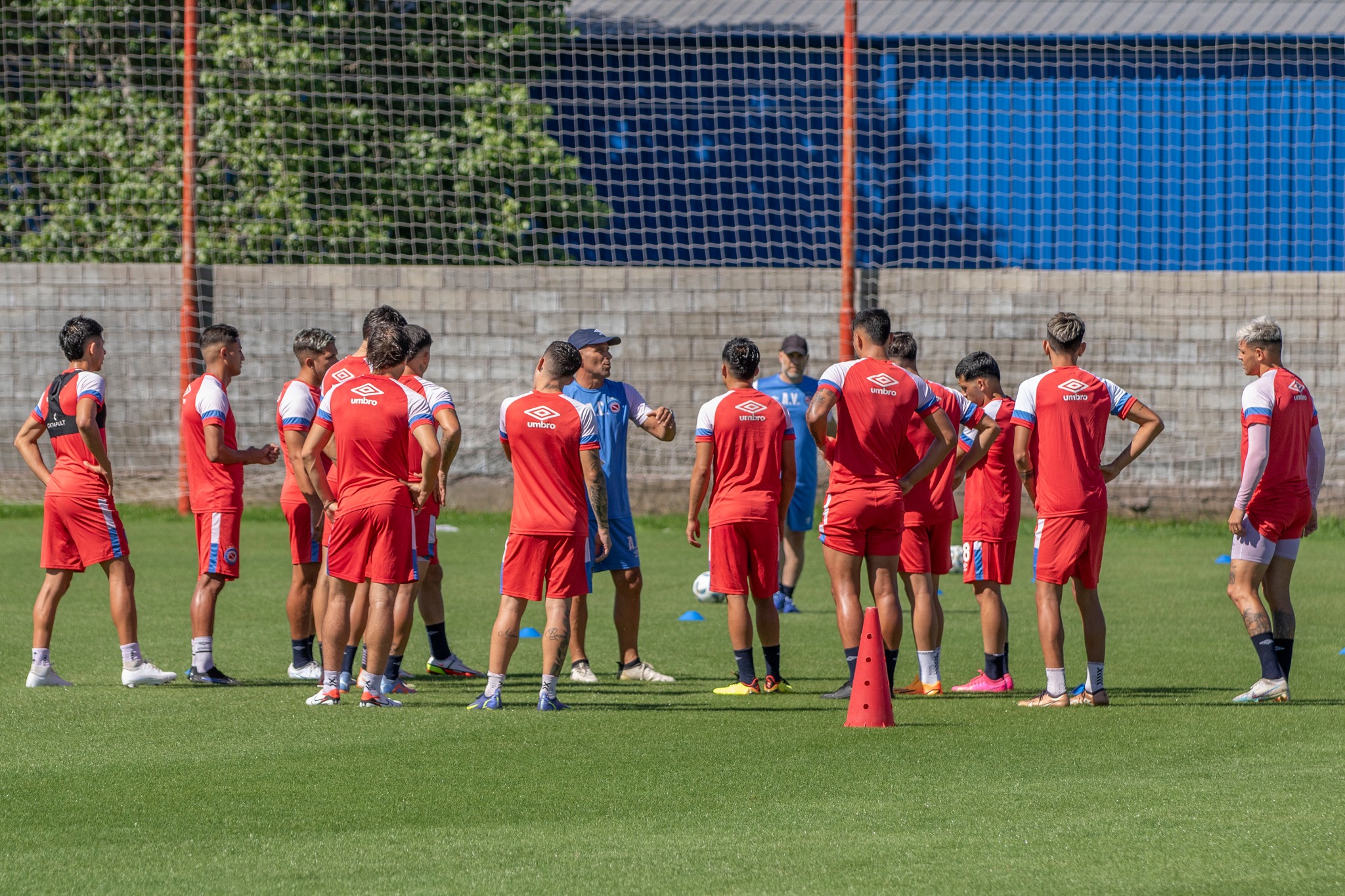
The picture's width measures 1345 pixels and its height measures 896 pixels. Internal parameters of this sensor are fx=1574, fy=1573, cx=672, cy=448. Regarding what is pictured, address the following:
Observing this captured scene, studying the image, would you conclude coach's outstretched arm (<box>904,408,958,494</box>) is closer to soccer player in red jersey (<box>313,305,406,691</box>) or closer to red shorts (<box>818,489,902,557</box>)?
red shorts (<box>818,489,902,557</box>)

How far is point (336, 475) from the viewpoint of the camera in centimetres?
840

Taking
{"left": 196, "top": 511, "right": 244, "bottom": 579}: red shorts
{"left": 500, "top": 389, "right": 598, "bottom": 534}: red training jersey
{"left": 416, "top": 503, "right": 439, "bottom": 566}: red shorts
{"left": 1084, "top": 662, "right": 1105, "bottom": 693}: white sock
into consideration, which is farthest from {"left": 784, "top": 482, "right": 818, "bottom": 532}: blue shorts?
{"left": 196, "top": 511, "right": 244, "bottom": 579}: red shorts

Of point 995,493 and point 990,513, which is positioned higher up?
point 995,493

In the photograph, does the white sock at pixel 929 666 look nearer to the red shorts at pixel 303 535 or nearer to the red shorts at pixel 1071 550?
the red shorts at pixel 1071 550

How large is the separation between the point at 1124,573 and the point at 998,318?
461 cm

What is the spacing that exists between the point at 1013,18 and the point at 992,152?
1781mm

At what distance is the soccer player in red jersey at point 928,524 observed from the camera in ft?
27.5

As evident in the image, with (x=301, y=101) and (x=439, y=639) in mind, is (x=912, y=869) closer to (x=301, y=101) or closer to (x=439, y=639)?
(x=439, y=639)

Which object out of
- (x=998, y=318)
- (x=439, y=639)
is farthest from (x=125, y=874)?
(x=998, y=318)

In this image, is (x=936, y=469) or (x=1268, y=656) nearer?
(x=1268, y=656)

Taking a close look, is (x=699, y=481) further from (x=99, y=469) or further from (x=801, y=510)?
(x=801, y=510)

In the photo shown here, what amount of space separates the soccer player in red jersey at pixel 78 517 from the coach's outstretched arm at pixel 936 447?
3.69m

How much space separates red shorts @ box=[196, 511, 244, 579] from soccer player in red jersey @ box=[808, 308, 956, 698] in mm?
3218

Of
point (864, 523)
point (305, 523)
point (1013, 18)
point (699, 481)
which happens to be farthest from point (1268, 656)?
point (1013, 18)
